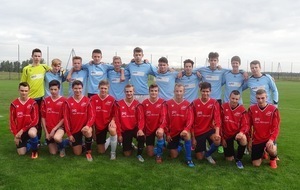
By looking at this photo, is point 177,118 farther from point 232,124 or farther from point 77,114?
point 77,114

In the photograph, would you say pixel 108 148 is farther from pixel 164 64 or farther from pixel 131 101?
pixel 164 64

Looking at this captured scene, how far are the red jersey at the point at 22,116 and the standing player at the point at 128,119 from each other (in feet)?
4.98

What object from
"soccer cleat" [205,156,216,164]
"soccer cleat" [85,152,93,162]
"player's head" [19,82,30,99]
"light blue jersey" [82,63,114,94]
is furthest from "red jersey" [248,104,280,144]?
"player's head" [19,82,30,99]

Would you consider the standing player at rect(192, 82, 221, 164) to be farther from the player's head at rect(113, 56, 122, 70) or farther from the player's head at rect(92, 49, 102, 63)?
the player's head at rect(92, 49, 102, 63)

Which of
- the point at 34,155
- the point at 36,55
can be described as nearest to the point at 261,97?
the point at 34,155

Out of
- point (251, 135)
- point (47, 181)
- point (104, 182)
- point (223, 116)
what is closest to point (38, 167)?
point (47, 181)

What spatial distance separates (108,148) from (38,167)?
1.65 meters

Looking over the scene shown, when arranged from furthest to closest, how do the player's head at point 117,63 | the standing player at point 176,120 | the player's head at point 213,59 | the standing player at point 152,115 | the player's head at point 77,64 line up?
the player's head at point 117,63
the player's head at point 77,64
the player's head at point 213,59
the standing player at point 152,115
the standing player at point 176,120

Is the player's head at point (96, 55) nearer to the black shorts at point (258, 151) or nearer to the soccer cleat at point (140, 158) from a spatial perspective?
the soccer cleat at point (140, 158)

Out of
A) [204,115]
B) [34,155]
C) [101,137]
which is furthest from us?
[101,137]

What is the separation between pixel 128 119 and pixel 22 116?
1924 mm

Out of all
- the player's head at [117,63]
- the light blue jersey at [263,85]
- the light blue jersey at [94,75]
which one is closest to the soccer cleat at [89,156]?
the light blue jersey at [94,75]

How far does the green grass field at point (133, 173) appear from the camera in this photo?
4.40 meters

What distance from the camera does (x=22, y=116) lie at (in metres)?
5.83
